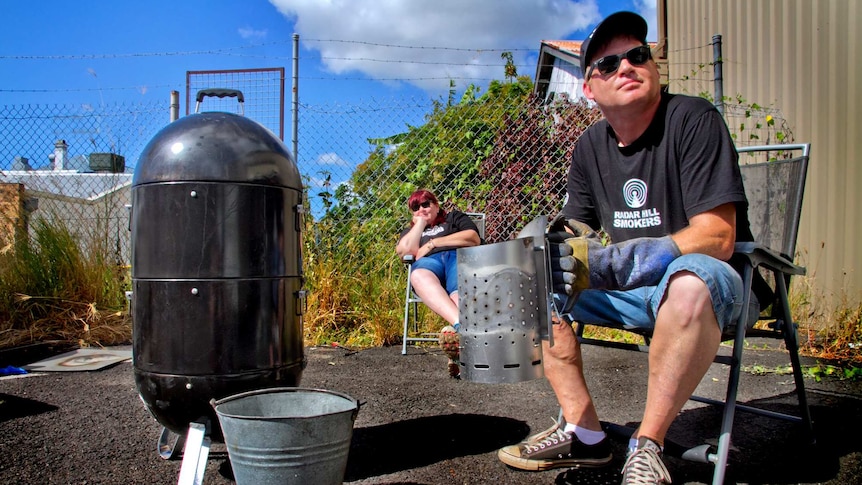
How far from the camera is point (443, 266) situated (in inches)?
165

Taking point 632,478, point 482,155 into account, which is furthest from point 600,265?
point 482,155

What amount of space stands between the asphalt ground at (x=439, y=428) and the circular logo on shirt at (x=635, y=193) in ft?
2.98

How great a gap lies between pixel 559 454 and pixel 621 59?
1437 mm

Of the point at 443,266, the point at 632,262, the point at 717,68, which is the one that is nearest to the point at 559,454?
the point at 632,262

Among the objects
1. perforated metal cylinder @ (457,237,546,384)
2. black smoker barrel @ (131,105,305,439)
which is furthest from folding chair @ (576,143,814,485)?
black smoker barrel @ (131,105,305,439)

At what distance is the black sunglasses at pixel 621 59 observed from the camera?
2.08m

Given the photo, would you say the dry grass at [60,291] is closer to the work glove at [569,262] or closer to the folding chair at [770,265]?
the folding chair at [770,265]

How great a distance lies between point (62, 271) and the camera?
18.1ft

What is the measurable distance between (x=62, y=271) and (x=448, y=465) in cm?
484

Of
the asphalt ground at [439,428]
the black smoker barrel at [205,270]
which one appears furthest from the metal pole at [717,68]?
the black smoker barrel at [205,270]

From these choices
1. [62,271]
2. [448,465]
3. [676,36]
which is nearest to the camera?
[448,465]

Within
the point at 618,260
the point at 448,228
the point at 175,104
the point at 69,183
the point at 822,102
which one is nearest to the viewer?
the point at 618,260

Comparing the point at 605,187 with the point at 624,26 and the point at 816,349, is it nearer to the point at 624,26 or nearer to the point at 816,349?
the point at 624,26

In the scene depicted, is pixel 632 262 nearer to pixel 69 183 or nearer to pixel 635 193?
pixel 635 193
